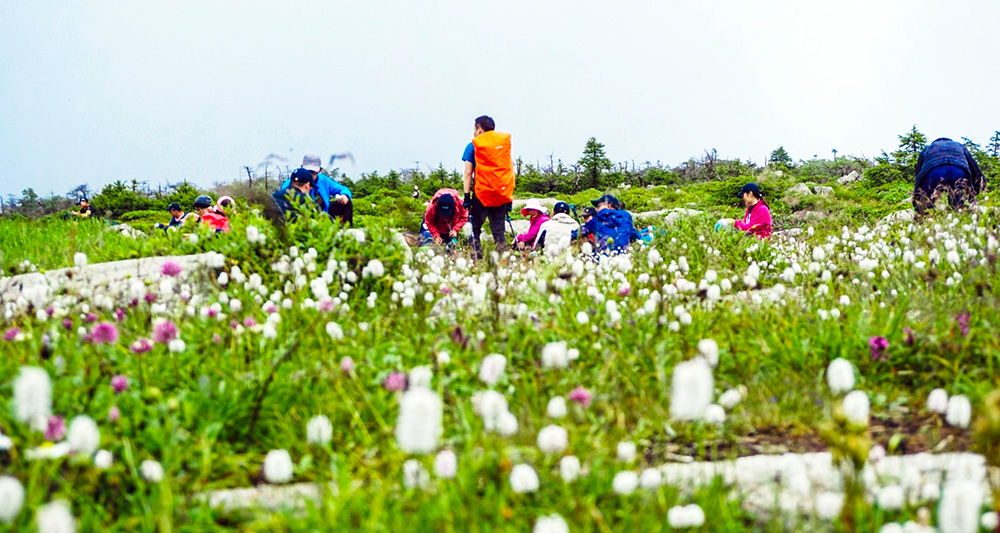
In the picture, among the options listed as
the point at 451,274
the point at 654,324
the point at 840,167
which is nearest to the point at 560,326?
the point at 654,324

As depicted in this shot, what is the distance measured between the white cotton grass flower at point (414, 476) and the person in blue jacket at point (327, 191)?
23.9 ft

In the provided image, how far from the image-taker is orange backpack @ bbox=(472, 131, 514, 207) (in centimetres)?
949

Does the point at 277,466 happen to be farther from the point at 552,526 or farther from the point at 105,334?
the point at 105,334

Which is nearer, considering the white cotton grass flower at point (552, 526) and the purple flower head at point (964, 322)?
the white cotton grass flower at point (552, 526)

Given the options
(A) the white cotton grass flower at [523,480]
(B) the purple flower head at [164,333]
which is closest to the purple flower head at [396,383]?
(A) the white cotton grass flower at [523,480]

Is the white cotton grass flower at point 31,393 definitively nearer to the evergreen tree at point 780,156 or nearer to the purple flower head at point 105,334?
the purple flower head at point 105,334

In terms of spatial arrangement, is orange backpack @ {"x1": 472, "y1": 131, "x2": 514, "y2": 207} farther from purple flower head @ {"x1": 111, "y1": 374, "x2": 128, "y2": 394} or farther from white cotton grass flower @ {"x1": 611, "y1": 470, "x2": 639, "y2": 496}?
white cotton grass flower @ {"x1": 611, "y1": 470, "x2": 639, "y2": 496}

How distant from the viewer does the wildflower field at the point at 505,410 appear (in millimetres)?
1898

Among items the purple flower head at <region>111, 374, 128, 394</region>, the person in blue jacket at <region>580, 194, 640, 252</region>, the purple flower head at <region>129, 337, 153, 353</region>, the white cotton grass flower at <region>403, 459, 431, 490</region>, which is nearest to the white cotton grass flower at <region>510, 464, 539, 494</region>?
the white cotton grass flower at <region>403, 459, 431, 490</region>

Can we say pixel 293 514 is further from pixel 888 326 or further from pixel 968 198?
pixel 968 198

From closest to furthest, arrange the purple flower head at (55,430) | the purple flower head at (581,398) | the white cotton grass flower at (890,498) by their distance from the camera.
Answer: the white cotton grass flower at (890,498) < the purple flower head at (55,430) < the purple flower head at (581,398)

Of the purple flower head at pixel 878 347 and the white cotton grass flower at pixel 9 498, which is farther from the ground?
the white cotton grass flower at pixel 9 498

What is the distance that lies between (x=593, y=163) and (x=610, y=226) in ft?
53.4

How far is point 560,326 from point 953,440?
72.9 inches
